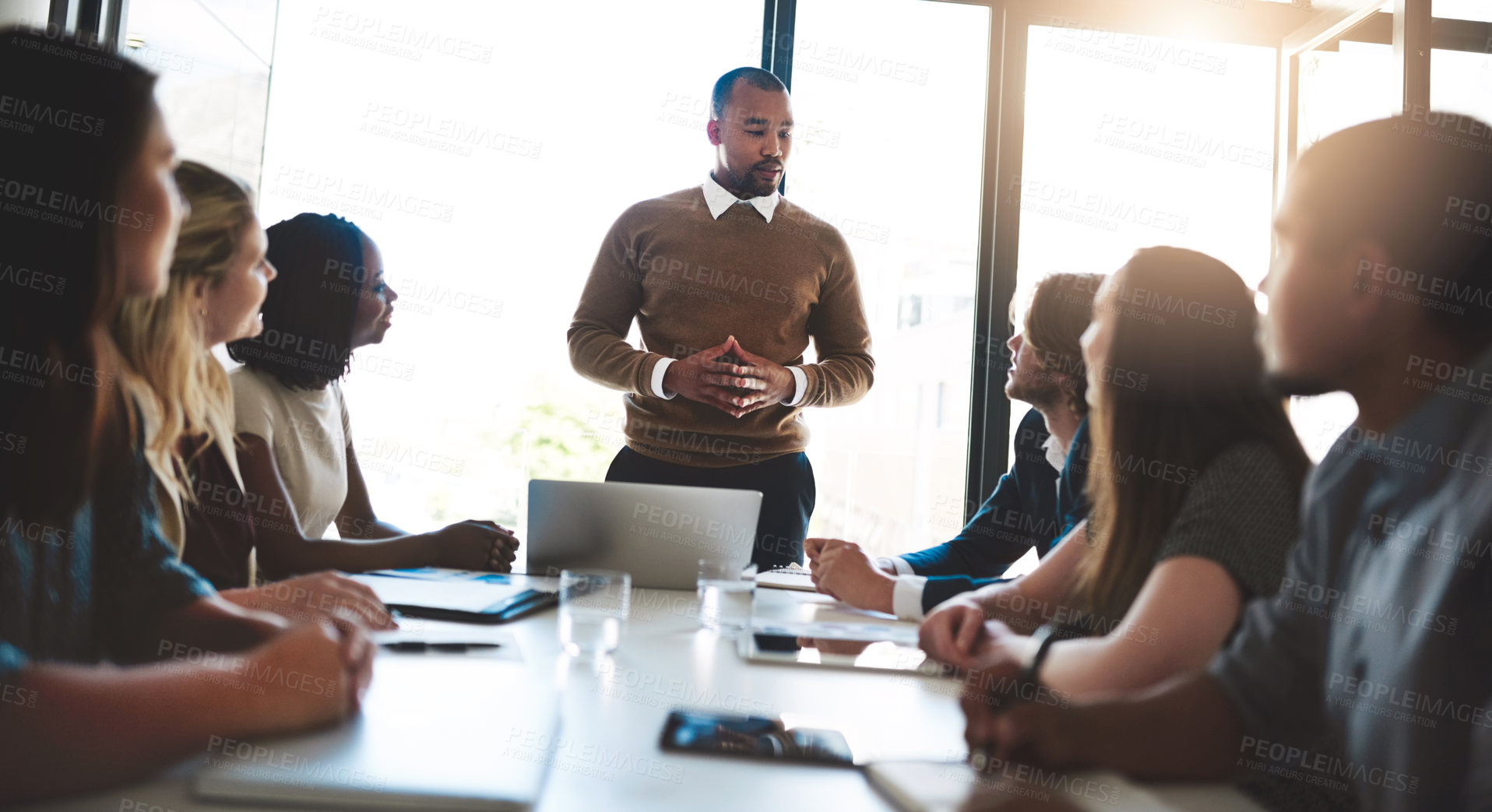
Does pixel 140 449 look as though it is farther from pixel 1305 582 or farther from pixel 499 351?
pixel 499 351

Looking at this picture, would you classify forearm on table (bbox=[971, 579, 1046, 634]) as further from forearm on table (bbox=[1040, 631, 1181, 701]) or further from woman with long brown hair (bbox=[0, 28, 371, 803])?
woman with long brown hair (bbox=[0, 28, 371, 803])

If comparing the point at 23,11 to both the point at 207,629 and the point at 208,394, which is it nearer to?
the point at 208,394

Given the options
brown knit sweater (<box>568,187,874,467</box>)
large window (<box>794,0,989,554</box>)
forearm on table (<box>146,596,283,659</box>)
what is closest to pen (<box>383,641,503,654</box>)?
forearm on table (<box>146,596,283,659</box>)

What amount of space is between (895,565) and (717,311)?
1.03 meters

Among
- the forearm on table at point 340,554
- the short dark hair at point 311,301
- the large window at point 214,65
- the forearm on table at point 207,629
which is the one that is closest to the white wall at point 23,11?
the large window at point 214,65

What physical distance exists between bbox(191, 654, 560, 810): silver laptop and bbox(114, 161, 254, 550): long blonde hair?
0.46 m

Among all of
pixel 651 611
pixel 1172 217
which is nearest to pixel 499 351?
pixel 651 611

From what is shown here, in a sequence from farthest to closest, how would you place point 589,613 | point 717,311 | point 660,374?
1. point 717,311
2. point 660,374
3. point 589,613

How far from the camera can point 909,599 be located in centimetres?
158

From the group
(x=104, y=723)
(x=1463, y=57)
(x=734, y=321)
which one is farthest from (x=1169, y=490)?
(x=1463, y=57)

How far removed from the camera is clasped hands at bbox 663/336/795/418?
7.78ft

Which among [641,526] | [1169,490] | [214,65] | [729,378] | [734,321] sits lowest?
[641,526]

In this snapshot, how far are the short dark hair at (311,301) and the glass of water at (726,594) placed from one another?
3.56 feet

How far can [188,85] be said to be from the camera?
3291 mm
